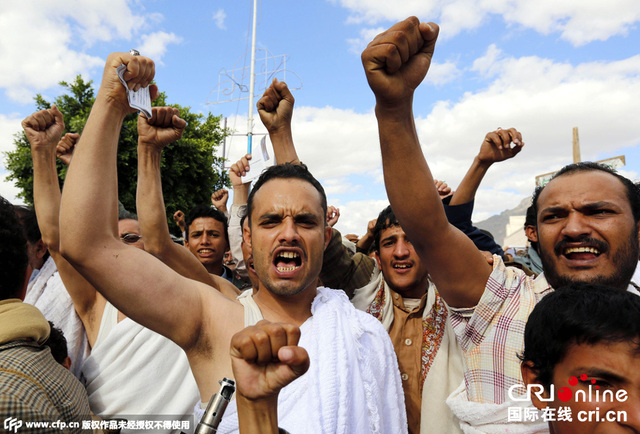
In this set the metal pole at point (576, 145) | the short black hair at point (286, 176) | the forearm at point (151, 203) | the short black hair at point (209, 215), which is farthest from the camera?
A: the metal pole at point (576, 145)

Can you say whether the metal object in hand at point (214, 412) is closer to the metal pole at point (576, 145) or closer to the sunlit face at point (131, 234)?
the sunlit face at point (131, 234)

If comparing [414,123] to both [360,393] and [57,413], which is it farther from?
[57,413]

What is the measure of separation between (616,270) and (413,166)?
1.00 metres

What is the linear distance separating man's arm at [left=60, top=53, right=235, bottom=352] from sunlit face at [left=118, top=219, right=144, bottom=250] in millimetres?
1375

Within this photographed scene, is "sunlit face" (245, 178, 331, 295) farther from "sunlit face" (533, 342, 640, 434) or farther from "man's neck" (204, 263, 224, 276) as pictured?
"man's neck" (204, 263, 224, 276)

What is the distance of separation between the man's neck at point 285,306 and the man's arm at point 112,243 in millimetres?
304

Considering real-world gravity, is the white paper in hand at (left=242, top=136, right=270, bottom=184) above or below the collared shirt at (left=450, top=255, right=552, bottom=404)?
above

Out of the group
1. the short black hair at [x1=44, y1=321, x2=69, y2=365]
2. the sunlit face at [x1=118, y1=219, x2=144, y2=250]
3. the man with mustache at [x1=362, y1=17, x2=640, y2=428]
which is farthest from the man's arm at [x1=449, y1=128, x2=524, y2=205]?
the short black hair at [x1=44, y1=321, x2=69, y2=365]

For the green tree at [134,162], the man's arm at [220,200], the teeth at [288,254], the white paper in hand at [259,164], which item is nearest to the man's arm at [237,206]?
the white paper in hand at [259,164]

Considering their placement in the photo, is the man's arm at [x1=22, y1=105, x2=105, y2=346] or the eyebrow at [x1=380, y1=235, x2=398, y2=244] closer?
the man's arm at [x1=22, y1=105, x2=105, y2=346]

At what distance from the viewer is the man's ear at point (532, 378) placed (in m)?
1.48

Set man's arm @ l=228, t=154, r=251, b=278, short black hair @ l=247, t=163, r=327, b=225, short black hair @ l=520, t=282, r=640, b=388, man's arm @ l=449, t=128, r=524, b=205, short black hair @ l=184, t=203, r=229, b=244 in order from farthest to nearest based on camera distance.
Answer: short black hair @ l=184, t=203, r=229, b=244 < man's arm @ l=228, t=154, r=251, b=278 < man's arm @ l=449, t=128, r=524, b=205 < short black hair @ l=247, t=163, r=327, b=225 < short black hair @ l=520, t=282, r=640, b=388

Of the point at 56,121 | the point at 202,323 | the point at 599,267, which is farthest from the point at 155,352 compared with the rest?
the point at 599,267

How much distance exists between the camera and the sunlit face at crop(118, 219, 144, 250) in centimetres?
296
